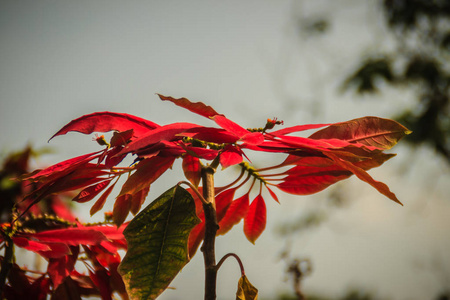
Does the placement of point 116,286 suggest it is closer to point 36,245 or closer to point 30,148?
point 36,245

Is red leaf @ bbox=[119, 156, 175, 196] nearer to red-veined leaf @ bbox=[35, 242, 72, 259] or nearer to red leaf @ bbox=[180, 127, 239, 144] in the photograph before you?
red leaf @ bbox=[180, 127, 239, 144]

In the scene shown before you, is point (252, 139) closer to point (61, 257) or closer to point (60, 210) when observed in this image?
point (61, 257)

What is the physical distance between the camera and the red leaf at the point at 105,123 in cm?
37

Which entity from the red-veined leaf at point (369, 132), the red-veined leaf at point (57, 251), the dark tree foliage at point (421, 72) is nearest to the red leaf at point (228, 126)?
the red-veined leaf at point (369, 132)

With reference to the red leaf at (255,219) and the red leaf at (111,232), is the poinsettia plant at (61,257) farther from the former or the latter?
the red leaf at (255,219)

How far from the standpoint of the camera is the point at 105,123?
0.38m

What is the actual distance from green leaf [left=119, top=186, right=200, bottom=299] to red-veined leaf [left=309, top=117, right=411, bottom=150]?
0.18m

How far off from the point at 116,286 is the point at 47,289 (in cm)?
12

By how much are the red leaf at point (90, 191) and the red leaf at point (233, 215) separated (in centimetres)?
15

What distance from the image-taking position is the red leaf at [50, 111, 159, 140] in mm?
371

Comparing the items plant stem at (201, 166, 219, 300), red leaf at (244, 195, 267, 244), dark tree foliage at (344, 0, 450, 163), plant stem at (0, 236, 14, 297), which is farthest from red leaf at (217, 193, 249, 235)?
dark tree foliage at (344, 0, 450, 163)

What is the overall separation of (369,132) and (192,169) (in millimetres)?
189

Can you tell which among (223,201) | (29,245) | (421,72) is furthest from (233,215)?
(421,72)

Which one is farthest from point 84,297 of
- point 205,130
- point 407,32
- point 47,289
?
point 407,32
